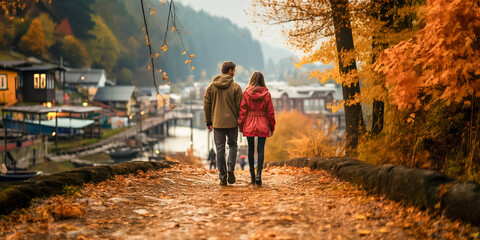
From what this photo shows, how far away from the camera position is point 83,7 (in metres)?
76.2

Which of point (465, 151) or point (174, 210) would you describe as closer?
point (174, 210)

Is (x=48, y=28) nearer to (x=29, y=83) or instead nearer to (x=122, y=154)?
(x=29, y=83)

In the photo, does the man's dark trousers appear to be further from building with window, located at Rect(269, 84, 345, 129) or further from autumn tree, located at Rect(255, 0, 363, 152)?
building with window, located at Rect(269, 84, 345, 129)

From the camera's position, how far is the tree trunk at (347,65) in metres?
10.0

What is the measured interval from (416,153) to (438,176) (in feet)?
10.4

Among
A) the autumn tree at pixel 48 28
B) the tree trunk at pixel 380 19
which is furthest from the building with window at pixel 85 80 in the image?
the tree trunk at pixel 380 19

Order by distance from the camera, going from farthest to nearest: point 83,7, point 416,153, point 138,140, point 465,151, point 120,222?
1. point 83,7
2. point 138,140
3. point 416,153
4. point 465,151
5. point 120,222

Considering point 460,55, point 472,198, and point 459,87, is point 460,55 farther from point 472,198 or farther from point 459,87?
point 472,198

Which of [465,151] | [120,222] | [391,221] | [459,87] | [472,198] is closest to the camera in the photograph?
[472,198]

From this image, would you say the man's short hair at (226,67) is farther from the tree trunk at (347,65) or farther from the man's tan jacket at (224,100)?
the tree trunk at (347,65)

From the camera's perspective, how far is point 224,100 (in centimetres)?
689

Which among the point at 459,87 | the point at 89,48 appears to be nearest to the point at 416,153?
the point at 459,87

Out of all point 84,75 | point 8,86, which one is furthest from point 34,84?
point 84,75

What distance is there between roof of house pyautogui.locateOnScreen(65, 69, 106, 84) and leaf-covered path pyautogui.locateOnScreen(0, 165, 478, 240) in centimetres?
6425
